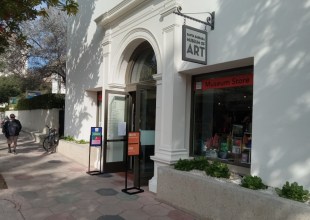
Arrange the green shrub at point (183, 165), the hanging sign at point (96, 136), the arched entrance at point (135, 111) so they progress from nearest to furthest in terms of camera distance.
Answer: the green shrub at point (183, 165) → the arched entrance at point (135, 111) → the hanging sign at point (96, 136)

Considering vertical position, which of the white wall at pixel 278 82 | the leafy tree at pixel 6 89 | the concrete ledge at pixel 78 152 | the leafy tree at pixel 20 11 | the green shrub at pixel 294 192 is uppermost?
the leafy tree at pixel 6 89

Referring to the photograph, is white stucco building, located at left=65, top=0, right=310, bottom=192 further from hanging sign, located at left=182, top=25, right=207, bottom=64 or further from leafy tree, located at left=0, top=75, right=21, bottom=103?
leafy tree, located at left=0, top=75, right=21, bottom=103

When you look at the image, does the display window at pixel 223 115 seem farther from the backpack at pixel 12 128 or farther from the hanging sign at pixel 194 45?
the backpack at pixel 12 128

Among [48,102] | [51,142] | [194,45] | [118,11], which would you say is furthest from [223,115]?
[48,102]

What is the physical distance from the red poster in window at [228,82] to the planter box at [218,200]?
1.84m

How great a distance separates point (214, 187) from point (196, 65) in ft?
8.11

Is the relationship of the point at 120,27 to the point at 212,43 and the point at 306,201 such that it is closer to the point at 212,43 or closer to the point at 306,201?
the point at 212,43

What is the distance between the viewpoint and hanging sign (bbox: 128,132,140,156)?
693 centimetres

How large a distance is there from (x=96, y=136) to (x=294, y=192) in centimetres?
609

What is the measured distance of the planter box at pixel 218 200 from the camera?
158 inches

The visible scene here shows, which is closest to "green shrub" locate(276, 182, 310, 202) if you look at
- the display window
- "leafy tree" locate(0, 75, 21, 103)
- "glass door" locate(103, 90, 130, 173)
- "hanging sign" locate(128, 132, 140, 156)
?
the display window

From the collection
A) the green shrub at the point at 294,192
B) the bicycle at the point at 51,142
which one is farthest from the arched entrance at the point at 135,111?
the bicycle at the point at 51,142

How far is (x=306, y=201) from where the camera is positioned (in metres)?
4.10

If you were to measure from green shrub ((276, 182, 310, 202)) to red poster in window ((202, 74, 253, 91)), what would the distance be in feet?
6.79
